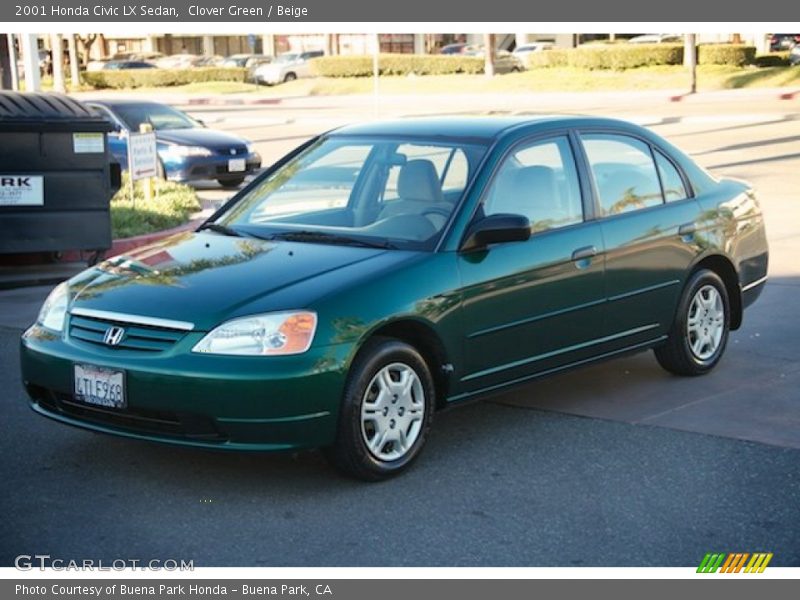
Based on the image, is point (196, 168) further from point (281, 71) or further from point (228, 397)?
point (281, 71)

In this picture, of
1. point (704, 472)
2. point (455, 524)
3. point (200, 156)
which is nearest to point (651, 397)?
point (704, 472)

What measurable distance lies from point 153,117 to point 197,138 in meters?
1.07

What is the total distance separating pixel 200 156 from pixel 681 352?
11.9 metres

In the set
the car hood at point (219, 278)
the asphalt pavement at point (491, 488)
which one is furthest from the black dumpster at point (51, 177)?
the car hood at point (219, 278)

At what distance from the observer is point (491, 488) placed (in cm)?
563

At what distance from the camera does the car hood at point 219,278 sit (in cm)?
551

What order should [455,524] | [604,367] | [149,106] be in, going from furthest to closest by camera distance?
1. [149,106]
2. [604,367]
3. [455,524]

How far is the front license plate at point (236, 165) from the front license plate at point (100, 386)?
13022 mm

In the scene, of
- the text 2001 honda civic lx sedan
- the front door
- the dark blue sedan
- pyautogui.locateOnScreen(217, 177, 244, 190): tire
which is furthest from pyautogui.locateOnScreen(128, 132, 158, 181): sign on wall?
the front door

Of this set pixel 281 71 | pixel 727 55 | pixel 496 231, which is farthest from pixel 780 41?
pixel 496 231

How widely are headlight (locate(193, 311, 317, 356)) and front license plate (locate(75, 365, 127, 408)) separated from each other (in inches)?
15.2

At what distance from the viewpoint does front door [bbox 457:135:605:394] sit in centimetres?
613

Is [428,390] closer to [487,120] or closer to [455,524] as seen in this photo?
[455,524]

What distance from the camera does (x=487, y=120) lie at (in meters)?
6.95
